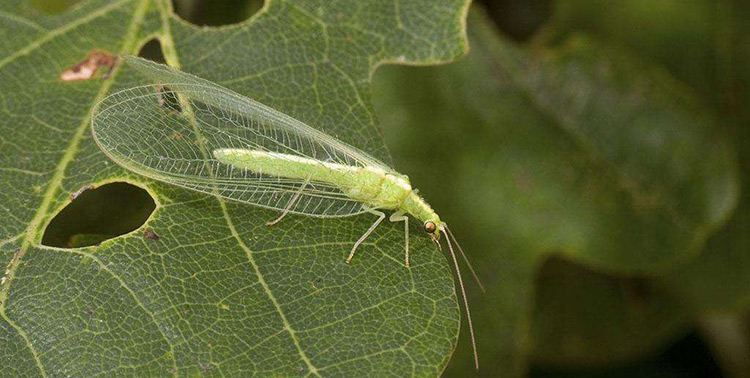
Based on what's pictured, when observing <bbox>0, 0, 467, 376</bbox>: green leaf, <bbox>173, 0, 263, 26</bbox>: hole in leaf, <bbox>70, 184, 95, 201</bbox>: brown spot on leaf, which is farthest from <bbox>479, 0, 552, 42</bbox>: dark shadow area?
<bbox>70, 184, 95, 201</bbox>: brown spot on leaf

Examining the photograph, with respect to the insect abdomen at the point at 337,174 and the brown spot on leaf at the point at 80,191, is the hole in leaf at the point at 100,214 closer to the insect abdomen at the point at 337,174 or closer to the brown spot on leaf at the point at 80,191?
the brown spot on leaf at the point at 80,191

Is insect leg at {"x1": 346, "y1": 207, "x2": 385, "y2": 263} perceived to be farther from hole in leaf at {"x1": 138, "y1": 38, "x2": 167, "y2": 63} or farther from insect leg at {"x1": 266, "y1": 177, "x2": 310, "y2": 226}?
hole in leaf at {"x1": 138, "y1": 38, "x2": 167, "y2": 63}

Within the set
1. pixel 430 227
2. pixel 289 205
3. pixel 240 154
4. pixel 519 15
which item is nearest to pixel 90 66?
pixel 240 154

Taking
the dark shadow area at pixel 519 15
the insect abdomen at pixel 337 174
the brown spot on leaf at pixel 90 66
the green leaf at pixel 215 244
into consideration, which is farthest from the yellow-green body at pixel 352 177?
the dark shadow area at pixel 519 15

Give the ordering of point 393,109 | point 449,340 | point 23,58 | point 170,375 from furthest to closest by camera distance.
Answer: point 393,109 → point 23,58 → point 449,340 → point 170,375

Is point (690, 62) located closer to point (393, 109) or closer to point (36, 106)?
point (393, 109)

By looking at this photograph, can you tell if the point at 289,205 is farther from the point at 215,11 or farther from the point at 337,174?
the point at 215,11

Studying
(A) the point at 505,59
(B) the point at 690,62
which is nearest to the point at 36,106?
(A) the point at 505,59
